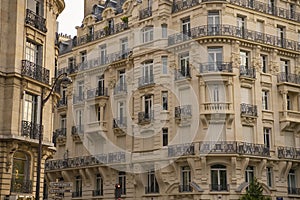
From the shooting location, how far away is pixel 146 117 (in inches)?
1483

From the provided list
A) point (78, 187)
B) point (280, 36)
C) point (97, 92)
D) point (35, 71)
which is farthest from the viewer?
point (78, 187)

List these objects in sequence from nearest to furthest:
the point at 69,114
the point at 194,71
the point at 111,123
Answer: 1. the point at 194,71
2. the point at 111,123
3. the point at 69,114

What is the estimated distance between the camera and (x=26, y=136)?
22.8 metres

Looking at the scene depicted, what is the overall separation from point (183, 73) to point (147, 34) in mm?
4895

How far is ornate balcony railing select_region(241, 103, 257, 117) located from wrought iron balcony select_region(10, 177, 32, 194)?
16.4 metres

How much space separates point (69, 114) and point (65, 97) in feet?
6.74

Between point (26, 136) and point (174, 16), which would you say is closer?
point (26, 136)

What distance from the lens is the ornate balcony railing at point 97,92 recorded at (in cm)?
4206

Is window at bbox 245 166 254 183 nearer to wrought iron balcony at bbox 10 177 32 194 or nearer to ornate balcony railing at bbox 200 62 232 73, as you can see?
ornate balcony railing at bbox 200 62 232 73

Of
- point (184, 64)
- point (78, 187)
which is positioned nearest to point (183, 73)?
point (184, 64)

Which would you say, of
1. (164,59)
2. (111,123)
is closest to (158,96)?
(164,59)

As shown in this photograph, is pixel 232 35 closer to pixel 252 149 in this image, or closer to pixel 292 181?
pixel 252 149

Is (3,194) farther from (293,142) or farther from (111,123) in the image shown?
(293,142)

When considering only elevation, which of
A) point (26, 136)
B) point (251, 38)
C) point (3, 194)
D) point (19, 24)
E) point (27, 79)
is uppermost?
point (251, 38)
